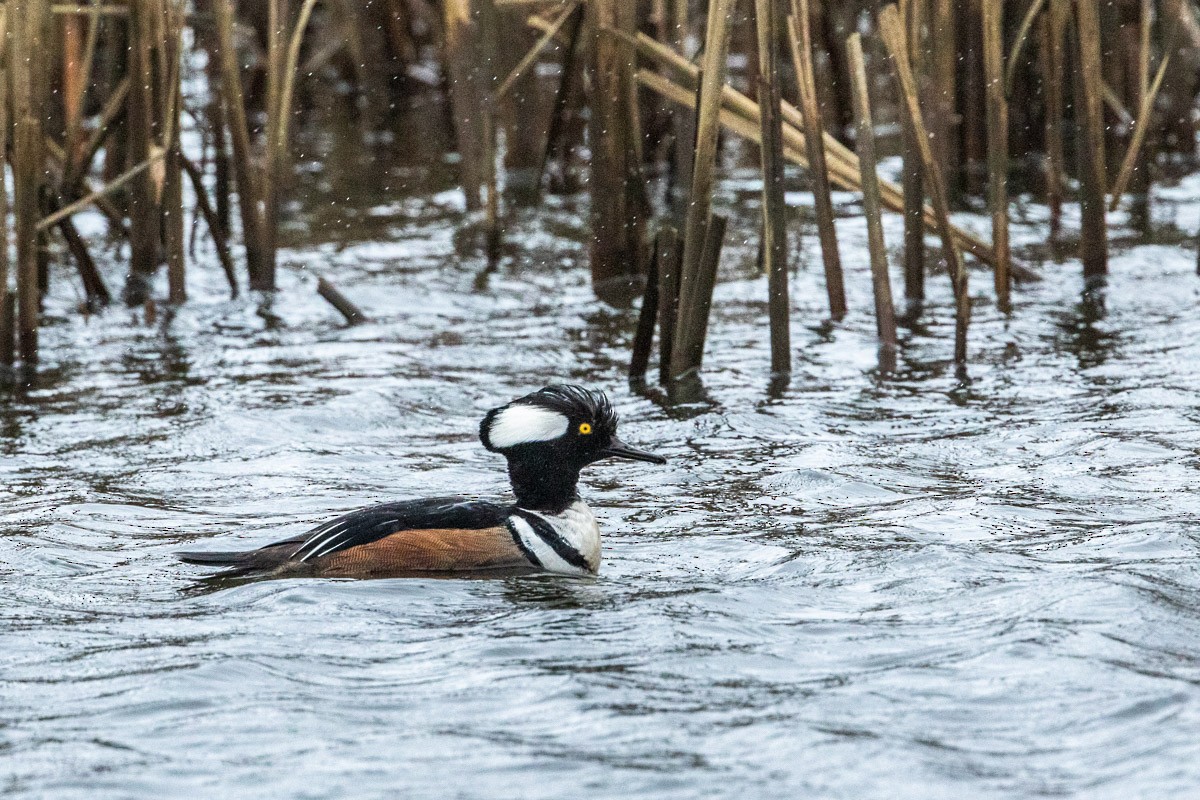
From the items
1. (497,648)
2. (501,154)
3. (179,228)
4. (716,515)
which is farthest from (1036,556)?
(501,154)

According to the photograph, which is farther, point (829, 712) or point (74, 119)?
point (74, 119)

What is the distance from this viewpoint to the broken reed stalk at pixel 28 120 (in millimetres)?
7652

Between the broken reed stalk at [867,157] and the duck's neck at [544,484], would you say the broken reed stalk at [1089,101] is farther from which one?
the duck's neck at [544,484]

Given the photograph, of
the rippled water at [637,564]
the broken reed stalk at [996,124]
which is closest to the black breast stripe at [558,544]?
the rippled water at [637,564]

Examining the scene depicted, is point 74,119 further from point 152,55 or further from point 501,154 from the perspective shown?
point 501,154

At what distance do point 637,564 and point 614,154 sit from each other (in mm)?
3678

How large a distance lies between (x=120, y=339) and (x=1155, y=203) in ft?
23.5

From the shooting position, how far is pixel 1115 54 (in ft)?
40.1

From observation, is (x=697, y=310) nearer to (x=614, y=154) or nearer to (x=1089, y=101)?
(x=614, y=154)

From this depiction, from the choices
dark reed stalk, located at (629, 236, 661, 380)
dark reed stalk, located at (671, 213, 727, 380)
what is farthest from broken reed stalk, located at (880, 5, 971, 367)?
dark reed stalk, located at (629, 236, 661, 380)

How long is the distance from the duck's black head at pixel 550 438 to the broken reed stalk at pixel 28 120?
310 centimetres

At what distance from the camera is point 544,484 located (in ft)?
19.5

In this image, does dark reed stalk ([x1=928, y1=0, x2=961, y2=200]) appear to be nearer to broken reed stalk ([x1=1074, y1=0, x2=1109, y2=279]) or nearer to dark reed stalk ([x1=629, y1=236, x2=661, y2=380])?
broken reed stalk ([x1=1074, y1=0, x2=1109, y2=279])

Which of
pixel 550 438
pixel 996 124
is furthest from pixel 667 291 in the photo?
pixel 550 438
